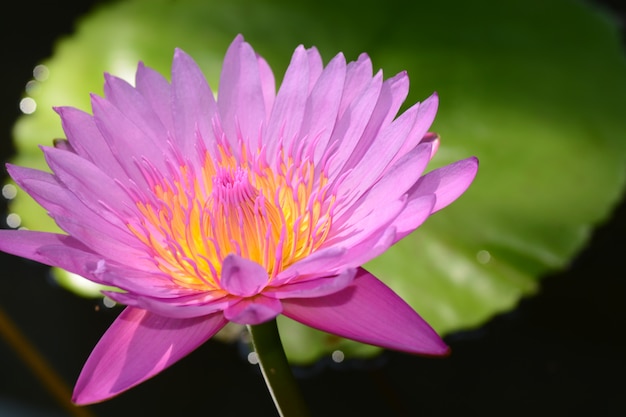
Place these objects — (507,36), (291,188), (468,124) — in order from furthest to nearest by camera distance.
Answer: (507,36), (468,124), (291,188)

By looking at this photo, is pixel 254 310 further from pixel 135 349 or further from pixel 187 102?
pixel 187 102

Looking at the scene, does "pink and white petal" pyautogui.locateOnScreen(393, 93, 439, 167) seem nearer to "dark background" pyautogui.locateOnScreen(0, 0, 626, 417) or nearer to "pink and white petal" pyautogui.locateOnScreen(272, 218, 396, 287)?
"pink and white petal" pyautogui.locateOnScreen(272, 218, 396, 287)

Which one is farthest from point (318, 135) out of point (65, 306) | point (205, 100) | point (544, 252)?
point (65, 306)

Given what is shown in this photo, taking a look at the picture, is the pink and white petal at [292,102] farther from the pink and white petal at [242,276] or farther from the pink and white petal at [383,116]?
the pink and white petal at [242,276]

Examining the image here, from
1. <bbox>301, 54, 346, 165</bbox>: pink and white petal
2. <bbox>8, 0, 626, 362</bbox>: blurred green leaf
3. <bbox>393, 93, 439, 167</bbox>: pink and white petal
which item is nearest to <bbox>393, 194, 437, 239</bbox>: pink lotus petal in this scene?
<bbox>393, 93, 439, 167</bbox>: pink and white petal

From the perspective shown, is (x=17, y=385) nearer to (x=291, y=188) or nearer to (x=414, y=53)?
(x=291, y=188)

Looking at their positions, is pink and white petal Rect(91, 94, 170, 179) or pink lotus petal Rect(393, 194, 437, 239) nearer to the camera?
pink lotus petal Rect(393, 194, 437, 239)
